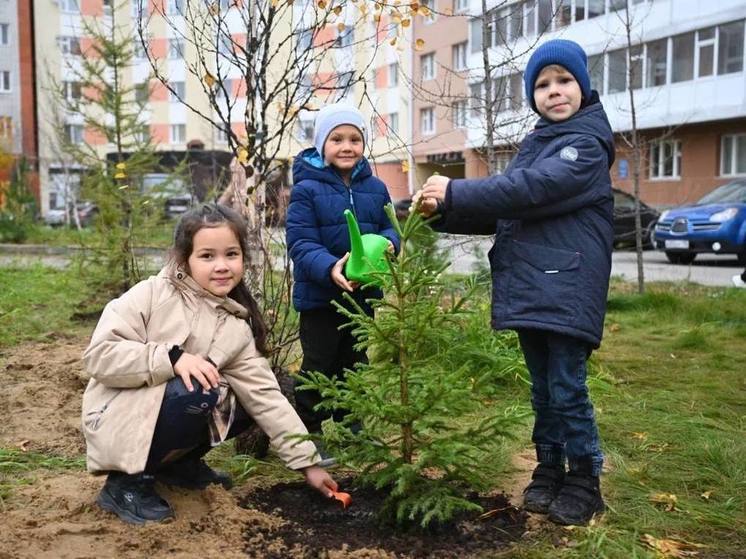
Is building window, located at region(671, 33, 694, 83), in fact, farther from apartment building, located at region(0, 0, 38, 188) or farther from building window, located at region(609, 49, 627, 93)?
apartment building, located at region(0, 0, 38, 188)

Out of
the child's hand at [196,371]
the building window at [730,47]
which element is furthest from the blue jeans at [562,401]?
the building window at [730,47]

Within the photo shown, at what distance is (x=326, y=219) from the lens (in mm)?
3521

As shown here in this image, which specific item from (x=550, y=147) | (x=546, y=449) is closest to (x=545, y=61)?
(x=550, y=147)

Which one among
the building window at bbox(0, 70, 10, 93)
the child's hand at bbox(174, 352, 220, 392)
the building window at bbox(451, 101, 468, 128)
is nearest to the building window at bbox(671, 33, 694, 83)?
the building window at bbox(451, 101, 468, 128)

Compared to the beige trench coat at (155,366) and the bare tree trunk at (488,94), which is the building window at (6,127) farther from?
the beige trench coat at (155,366)

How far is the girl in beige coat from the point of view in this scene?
2746 mm

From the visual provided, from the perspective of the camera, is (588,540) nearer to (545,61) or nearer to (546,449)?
(546,449)

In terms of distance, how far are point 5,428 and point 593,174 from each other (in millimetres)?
3131

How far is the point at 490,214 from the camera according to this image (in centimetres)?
280

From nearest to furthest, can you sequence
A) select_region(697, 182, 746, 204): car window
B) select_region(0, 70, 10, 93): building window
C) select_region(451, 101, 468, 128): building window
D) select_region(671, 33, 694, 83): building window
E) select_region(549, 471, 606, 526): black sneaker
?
1. select_region(549, 471, 606, 526): black sneaker
2. select_region(451, 101, 468, 128): building window
3. select_region(697, 182, 746, 204): car window
4. select_region(671, 33, 694, 83): building window
5. select_region(0, 70, 10, 93): building window

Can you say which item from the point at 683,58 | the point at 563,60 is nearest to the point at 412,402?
the point at 563,60

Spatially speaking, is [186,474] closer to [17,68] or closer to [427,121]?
[427,121]

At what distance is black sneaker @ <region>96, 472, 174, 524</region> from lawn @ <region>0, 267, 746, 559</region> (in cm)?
56

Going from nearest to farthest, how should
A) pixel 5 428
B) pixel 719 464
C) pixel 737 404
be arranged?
1. pixel 719 464
2. pixel 5 428
3. pixel 737 404
